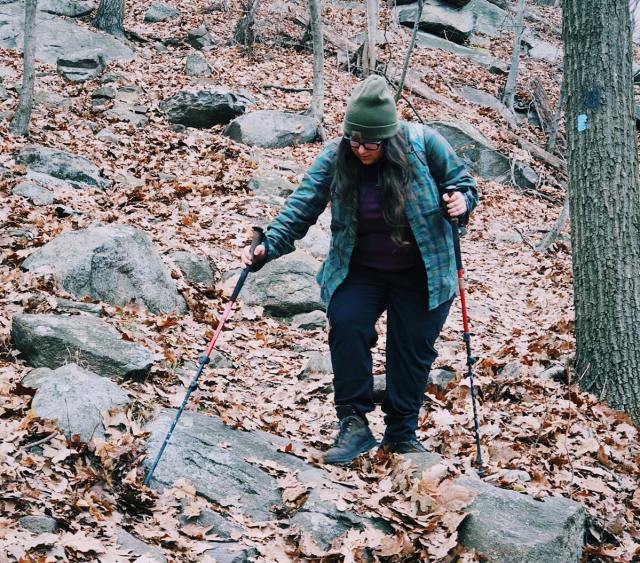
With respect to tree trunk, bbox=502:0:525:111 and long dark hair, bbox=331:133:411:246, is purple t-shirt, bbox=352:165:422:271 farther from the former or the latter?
tree trunk, bbox=502:0:525:111

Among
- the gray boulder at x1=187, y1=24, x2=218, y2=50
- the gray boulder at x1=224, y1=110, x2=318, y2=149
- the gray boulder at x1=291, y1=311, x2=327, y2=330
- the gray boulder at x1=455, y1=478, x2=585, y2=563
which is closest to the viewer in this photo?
the gray boulder at x1=455, y1=478, x2=585, y2=563

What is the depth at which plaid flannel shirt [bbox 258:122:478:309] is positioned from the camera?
3.87 m

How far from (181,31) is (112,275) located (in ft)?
48.6

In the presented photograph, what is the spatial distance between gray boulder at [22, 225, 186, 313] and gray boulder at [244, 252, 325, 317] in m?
1.09

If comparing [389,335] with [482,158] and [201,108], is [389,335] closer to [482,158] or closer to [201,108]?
[201,108]

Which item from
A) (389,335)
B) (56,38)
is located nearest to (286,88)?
(56,38)

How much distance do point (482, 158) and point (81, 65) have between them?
9172 mm

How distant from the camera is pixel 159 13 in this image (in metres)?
20.1

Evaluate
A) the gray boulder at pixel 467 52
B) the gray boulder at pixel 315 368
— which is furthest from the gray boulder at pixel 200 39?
the gray boulder at pixel 315 368

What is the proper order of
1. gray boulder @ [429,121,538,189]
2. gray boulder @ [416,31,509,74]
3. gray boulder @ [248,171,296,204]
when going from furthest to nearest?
gray boulder @ [416,31,509,74] < gray boulder @ [429,121,538,189] < gray boulder @ [248,171,296,204]

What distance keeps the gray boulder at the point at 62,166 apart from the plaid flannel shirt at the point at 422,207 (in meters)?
6.34

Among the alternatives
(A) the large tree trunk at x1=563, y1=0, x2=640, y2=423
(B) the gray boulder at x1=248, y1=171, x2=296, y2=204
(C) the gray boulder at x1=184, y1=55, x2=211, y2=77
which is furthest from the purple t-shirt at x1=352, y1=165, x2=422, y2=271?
(C) the gray boulder at x1=184, y1=55, x2=211, y2=77

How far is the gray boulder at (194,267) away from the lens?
7.45 metres

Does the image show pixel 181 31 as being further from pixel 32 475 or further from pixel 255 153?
pixel 32 475
